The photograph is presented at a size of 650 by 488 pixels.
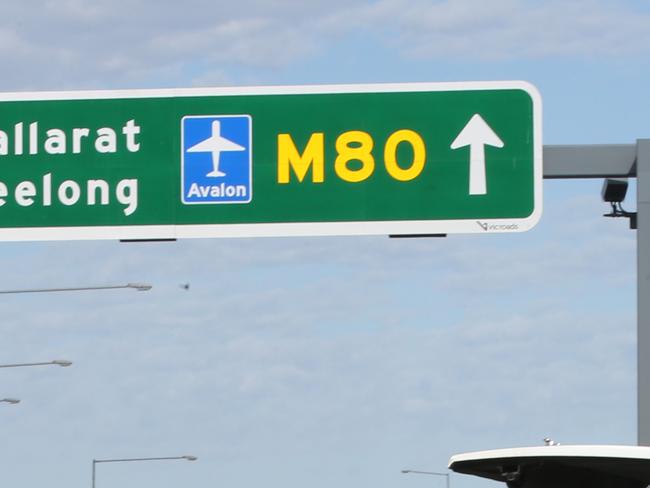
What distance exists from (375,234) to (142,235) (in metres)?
2.05

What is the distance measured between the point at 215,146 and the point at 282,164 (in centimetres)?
61

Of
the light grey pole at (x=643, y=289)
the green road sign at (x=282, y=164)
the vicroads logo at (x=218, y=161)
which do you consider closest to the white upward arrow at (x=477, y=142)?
the green road sign at (x=282, y=164)

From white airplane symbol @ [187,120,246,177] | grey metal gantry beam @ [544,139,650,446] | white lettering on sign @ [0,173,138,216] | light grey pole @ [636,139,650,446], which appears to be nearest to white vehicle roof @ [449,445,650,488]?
light grey pole @ [636,139,650,446]

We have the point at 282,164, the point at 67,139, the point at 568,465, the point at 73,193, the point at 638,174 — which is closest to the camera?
the point at 568,465

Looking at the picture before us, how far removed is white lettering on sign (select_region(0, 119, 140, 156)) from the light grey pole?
4410 millimetres

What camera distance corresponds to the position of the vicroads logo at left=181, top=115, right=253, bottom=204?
17.0 meters

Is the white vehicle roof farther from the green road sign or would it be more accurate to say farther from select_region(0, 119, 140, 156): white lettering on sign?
select_region(0, 119, 140, 156): white lettering on sign

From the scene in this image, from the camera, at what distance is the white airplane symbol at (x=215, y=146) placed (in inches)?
669

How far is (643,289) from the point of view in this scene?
16062 millimetres

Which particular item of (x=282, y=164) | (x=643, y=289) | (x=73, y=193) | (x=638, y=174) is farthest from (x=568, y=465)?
(x=73, y=193)

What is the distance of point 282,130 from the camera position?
55.8 feet

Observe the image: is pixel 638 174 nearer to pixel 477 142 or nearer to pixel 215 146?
pixel 477 142

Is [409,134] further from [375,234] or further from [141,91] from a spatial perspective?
[141,91]

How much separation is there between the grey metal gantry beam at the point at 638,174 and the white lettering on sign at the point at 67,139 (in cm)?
369
